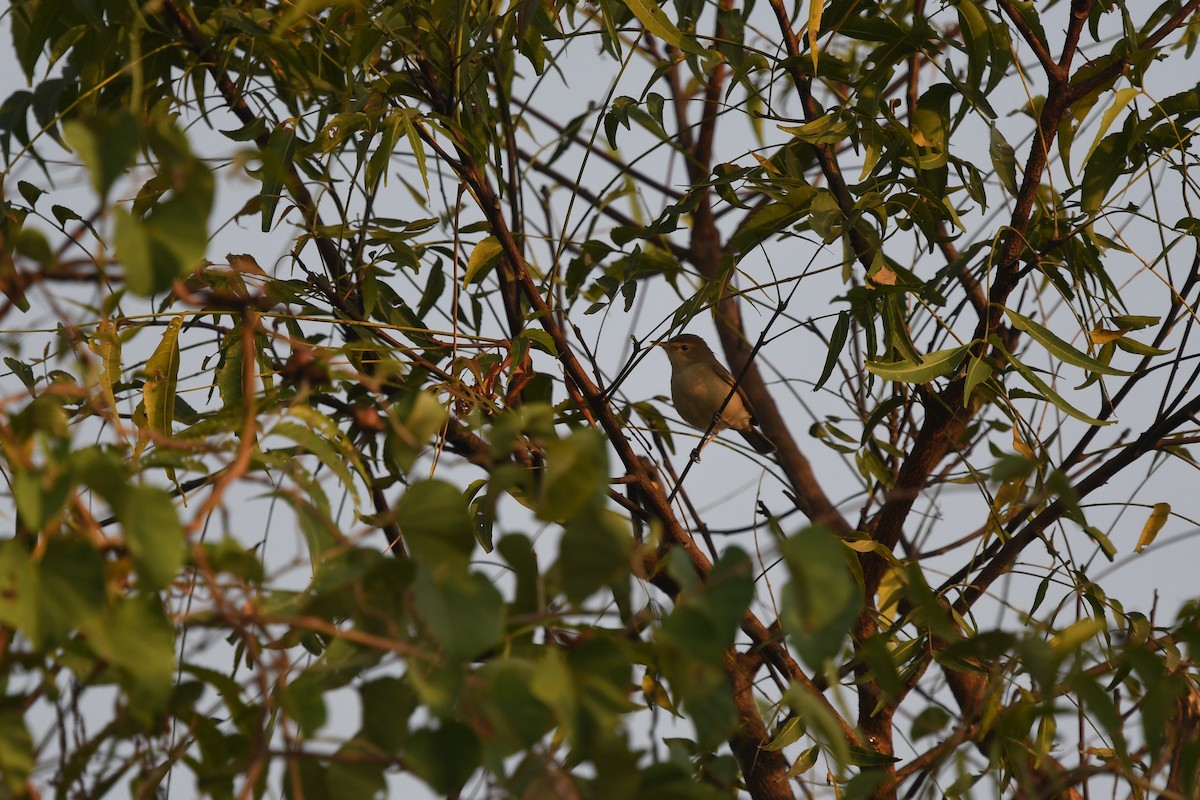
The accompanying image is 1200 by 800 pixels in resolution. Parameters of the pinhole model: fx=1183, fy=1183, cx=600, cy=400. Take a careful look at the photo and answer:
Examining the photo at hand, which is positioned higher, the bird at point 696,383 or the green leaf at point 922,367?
the bird at point 696,383

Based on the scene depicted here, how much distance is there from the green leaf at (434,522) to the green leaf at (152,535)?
222 mm

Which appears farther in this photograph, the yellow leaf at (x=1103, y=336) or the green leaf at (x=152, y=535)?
the yellow leaf at (x=1103, y=336)

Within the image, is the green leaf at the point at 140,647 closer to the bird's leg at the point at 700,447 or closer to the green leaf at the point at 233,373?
the green leaf at the point at 233,373

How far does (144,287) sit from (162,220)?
0.07 m

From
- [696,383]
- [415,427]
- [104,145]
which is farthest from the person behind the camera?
[696,383]

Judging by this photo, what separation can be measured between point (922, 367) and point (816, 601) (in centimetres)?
132

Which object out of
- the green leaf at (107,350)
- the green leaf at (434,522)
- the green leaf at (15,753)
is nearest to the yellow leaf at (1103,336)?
the green leaf at (434,522)

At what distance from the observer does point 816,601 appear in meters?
1.12

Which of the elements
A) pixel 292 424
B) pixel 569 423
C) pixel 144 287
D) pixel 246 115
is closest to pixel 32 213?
pixel 246 115

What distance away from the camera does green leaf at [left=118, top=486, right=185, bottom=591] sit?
3.53 ft

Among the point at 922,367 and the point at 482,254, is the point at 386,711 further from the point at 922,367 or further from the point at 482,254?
the point at 482,254

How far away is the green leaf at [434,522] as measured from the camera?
121 centimetres

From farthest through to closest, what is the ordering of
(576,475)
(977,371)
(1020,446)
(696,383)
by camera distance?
(696,383)
(1020,446)
(977,371)
(576,475)

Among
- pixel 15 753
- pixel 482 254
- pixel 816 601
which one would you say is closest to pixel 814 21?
pixel 482 254
